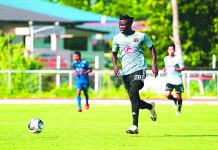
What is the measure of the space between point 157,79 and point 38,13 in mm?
25532

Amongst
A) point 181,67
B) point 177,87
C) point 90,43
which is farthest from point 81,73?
point 90,43

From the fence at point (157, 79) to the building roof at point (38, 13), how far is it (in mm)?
19219

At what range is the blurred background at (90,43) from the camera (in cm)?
4491

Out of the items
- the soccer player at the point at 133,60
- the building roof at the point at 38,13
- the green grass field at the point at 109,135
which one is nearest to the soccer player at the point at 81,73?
the green grass field at the point at 109,135

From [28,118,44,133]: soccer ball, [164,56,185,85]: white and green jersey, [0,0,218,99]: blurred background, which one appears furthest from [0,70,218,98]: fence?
[28,118,44,133]: soccer ball

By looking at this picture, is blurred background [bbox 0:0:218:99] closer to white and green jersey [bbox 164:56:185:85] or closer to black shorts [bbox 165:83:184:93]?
black shorts [bbox 165:83:184:93]

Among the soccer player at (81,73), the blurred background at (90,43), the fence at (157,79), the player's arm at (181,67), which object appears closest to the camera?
the player's arm at (181,67)

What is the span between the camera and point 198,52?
62594 mm

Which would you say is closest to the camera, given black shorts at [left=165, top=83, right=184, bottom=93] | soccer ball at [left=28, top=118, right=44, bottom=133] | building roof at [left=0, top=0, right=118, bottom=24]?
soccer ball at [left=28, top=118, right=44, bottom=133]

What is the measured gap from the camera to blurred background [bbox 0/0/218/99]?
4491 cm

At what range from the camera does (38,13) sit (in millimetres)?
68625

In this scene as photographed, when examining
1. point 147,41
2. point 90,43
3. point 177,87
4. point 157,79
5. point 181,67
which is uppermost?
point 90,43

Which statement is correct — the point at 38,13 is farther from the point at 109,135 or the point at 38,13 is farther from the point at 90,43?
the point at 109,135

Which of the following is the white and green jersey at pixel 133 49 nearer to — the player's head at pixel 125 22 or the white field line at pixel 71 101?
the player's head at pixel 125 22
